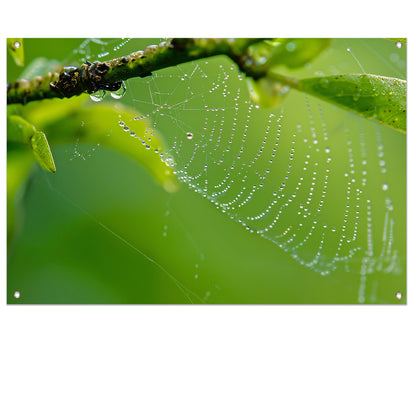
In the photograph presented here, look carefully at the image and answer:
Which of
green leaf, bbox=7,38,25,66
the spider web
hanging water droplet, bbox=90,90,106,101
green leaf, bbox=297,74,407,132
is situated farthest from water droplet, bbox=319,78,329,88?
green leaf, bbox=7,38,25,66

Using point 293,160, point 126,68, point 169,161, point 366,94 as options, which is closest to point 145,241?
point 169,161

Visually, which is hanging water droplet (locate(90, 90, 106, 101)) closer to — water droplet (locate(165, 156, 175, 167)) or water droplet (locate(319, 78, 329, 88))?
water droplet (locate(165, 156, 175, 167))

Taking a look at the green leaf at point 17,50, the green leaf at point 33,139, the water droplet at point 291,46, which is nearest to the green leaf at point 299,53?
the water droplet at point 291,46

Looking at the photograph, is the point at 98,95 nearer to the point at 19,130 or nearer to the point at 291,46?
the point at 19,130

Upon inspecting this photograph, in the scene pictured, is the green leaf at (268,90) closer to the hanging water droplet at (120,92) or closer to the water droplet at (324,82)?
the water droplet at (324,82)

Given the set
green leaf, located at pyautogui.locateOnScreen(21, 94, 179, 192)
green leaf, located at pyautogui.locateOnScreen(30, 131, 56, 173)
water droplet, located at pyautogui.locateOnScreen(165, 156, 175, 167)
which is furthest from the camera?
water droplet, located at pyautogui.locateOnScreen(165, 156, 175, 167)
